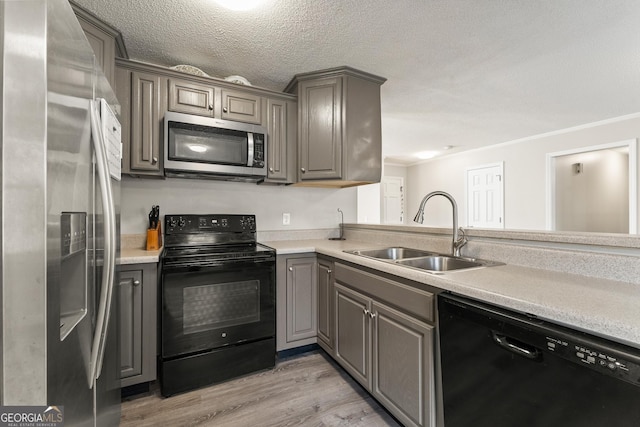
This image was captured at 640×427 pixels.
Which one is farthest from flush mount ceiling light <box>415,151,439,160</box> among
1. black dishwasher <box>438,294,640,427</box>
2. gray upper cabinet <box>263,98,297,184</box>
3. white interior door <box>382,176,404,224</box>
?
black dishwasher <box>438,294,640,427</box>

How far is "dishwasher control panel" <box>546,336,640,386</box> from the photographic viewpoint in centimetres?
70

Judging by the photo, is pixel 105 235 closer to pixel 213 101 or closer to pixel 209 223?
pixel 209 223

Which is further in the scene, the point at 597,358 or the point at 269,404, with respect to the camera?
the point at 269,404

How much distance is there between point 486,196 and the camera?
5.36 meters

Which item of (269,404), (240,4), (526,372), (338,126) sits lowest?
(269,404)

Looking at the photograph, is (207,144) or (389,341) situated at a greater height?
(207,144)

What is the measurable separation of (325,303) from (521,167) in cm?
454

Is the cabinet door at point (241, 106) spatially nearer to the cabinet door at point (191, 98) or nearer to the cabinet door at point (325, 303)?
the cabinet door at point (191, 98)

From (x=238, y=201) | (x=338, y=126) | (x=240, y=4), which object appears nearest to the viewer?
(x=240, y=4)

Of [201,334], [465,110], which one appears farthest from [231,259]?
[465,110]

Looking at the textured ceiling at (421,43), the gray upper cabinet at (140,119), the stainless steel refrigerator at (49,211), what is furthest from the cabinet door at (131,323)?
the textured ceiling at (421,43)

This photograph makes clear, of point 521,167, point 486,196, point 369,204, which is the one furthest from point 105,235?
point 486,196

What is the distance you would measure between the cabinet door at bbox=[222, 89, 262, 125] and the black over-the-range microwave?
0.11 meters

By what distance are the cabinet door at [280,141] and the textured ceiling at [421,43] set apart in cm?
29
